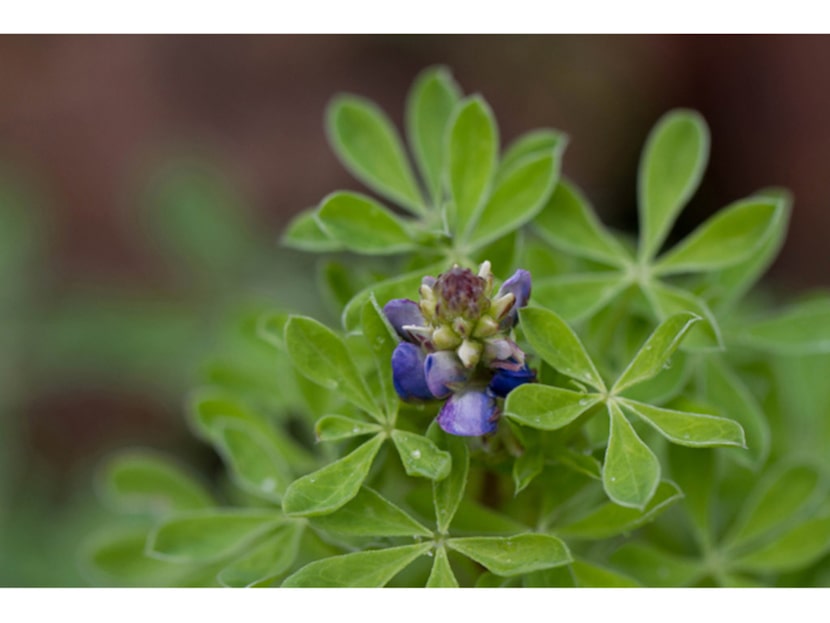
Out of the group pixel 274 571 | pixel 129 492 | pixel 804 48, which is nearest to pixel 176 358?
pixel 129 492

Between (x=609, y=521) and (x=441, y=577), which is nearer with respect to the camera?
(x=441, y=577)

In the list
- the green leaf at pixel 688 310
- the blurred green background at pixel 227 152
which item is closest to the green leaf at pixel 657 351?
the green leaf at pixel 688 310

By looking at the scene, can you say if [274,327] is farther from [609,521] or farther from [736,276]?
[736,276]

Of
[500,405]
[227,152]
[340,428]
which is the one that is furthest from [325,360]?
[227,152]

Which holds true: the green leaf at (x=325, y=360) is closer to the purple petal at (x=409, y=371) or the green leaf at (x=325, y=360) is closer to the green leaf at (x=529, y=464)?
the purple petal at (x=409, y=371)

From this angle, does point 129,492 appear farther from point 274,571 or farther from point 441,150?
point 441,150

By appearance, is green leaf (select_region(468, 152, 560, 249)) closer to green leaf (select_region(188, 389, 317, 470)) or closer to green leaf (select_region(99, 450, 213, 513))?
green leaf (select_region(188, 389, 317, 470))
